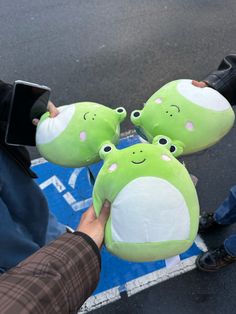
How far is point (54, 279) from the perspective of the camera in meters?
0.84

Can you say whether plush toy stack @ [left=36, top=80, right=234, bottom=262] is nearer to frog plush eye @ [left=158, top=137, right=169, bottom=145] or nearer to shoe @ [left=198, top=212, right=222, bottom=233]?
frog plush eye @ [left=158, top=137, right=169, bottom=145]

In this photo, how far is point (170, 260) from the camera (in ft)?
4.09

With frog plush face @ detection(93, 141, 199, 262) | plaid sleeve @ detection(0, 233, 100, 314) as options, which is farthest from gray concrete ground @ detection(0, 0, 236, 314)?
plaid sleeve @ detection(0, 233, 100, 314)

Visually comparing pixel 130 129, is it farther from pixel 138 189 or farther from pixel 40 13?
pixel 40 13

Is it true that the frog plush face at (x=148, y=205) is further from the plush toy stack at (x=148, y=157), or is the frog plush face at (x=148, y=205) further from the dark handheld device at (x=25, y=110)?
the dark handheld device at (x=25, y=110)

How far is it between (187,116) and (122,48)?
8.36ft

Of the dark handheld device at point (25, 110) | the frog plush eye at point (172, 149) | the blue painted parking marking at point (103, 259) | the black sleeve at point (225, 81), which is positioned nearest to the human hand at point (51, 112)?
the dark handheld device at point (25, 110)

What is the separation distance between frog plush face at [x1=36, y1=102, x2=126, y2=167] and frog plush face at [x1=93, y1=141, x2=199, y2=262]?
0.54ft

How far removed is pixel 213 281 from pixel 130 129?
130 cm

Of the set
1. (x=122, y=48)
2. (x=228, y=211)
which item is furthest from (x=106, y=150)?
(x=122, y=48)

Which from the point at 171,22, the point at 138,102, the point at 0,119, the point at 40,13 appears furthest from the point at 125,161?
the point at 40,13

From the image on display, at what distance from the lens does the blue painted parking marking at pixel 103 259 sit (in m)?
1.97

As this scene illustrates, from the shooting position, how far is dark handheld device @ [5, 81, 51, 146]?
1243 millimetres

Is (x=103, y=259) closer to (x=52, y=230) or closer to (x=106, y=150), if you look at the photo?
(x=52, y=230)
